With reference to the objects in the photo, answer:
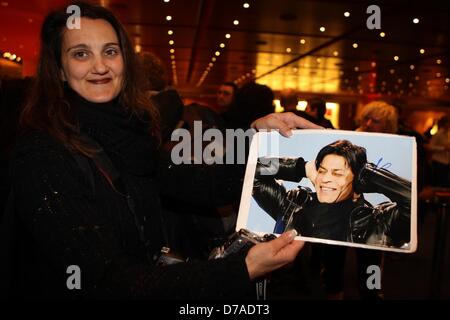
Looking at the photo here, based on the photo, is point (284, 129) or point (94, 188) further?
point (284, 129)

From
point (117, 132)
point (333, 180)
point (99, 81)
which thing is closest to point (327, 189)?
point (333, 180)

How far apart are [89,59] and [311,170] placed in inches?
30.1

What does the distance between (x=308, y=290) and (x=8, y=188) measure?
10.7 feet

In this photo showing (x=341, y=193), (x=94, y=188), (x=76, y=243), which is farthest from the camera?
(x=341, y=193)

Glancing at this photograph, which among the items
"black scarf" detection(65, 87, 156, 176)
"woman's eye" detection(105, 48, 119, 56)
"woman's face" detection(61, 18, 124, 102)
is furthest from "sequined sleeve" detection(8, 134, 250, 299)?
"woman's eye" detection(105, 48, 119, 56)

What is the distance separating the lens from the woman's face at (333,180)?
46.0 inches

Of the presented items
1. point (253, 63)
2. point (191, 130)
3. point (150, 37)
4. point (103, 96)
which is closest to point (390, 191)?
point (103, 96)

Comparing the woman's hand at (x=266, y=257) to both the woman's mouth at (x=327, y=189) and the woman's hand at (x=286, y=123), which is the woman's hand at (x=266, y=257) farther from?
the woman's hand at (x=286, y=123)

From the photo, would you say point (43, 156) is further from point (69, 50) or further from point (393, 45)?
point (393, 45)

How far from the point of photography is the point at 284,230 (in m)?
1.16

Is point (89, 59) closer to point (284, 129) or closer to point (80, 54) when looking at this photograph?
point (80, 54)

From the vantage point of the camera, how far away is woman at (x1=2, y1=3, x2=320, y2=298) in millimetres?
951

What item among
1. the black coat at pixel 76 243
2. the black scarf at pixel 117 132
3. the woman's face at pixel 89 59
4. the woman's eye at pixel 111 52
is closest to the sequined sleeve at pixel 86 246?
the black coat at pixel 76 243

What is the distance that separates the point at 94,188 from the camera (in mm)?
1067
